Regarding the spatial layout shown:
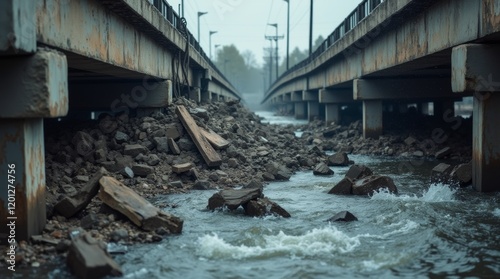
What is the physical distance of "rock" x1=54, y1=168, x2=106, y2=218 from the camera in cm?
836

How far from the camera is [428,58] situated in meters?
14.7

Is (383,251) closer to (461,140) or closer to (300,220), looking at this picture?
(300,220)

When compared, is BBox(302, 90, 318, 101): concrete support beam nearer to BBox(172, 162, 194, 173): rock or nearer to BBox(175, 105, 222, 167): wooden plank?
BBox(175, 105, 222, 167): wooden plank

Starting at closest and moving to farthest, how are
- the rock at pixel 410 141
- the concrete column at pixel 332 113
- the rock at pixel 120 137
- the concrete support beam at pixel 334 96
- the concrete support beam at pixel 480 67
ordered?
the concrete support beam at pixel 480 67 < the rock at pixel 120 137 < the rock at pixel 410 141 < the concrete support beam at pixel 334 96 < the concrete column at pixel 332 113

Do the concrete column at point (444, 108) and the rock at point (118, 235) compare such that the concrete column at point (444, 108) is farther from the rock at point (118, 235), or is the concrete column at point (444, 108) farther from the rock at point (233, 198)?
the rock at point (118, 235)

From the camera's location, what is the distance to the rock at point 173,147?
555 inches

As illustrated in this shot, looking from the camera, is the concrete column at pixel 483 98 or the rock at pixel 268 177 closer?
the concrete column at pixel 483 98

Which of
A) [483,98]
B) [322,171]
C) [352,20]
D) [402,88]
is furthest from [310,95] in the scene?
[483,98]

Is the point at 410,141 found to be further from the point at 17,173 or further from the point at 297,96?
the point at 297,96

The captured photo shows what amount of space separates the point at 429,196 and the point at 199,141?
6171mm

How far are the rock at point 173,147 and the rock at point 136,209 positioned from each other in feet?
18.1

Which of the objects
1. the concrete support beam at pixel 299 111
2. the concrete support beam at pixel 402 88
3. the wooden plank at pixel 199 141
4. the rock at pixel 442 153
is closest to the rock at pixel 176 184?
the wooden plank at pixel 199 141

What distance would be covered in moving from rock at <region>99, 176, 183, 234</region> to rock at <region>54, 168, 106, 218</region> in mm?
186

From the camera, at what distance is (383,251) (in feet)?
23.6
